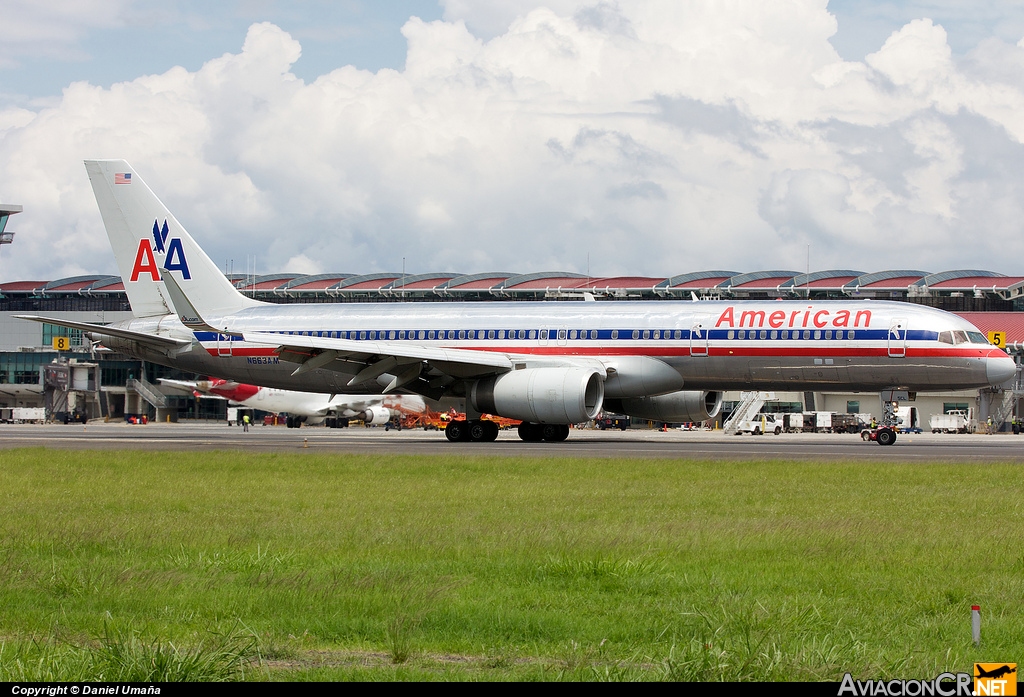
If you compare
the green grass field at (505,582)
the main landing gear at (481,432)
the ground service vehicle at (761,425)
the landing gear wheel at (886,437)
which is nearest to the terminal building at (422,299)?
the ground service vehicle at (761,425)

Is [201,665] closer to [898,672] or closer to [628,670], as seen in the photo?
[628,670]

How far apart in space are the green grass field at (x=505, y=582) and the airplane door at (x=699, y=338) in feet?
56.2

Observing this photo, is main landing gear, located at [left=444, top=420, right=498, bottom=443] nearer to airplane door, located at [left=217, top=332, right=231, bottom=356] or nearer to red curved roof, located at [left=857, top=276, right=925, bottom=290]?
airplane door, located at [left=217, top=332, right=231, bottom=356]

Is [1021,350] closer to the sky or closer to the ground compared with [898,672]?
closer to the sky

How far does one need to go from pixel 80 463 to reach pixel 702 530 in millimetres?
16048

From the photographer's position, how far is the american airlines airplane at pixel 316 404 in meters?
76.8

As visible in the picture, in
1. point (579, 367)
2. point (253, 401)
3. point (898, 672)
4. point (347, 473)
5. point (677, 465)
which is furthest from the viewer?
point (253, 401)

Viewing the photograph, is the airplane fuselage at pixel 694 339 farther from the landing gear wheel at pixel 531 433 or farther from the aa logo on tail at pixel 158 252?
the landing gear wheel at pixel 531 433

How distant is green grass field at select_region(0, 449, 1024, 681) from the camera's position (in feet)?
23.5

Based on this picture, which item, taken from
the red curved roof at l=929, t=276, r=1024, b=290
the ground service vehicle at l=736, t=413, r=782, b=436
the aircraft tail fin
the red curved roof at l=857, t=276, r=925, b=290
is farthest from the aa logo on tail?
the red curved roof at l=929, t=276, r=1024, b=290

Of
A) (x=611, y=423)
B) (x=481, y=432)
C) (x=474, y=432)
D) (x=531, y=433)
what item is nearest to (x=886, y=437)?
(x=531, y=433)

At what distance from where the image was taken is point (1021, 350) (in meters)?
80.1

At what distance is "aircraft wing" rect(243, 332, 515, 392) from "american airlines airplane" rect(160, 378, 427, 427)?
38741 mm

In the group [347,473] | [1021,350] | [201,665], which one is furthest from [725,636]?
[1021,350]
